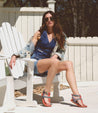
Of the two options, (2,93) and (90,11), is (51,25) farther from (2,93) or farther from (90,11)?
(90,11)

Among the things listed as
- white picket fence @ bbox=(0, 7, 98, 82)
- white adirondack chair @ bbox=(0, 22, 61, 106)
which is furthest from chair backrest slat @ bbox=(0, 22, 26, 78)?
white picket fence @ bbox=(0, 7, 98, 82)

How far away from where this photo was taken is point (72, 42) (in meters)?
7.09

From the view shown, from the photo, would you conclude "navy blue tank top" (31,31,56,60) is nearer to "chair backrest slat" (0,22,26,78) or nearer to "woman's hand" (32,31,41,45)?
"woman's hand" (32,31,41,45)

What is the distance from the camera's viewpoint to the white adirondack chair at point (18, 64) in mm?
3932

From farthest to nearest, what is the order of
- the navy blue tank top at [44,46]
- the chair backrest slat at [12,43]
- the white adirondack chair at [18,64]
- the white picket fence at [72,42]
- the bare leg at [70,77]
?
the white picket fence at [72,42] < the chair backrest slat at [12,43] < the navy blue tank top at [44,46] < the white adirondack chair at [18,64] < the bare leg at [70,77]

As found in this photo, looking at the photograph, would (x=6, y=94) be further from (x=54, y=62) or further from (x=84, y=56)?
(x=84, y=56)

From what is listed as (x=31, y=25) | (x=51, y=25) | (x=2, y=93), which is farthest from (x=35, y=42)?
(x=31, y=25)

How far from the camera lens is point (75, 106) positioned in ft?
13.1

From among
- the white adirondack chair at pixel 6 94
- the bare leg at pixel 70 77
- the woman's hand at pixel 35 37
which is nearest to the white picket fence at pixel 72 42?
the woman's hand at pixel 35 37

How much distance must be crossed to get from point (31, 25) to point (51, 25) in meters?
2.86

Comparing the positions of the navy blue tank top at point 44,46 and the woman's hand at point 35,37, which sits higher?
the woman's hand at point 35,37

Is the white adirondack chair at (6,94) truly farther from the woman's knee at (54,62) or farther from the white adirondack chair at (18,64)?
the woman's knee at (54,62)

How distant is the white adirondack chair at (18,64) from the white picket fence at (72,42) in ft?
5.32

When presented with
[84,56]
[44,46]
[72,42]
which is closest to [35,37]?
[44,46]
